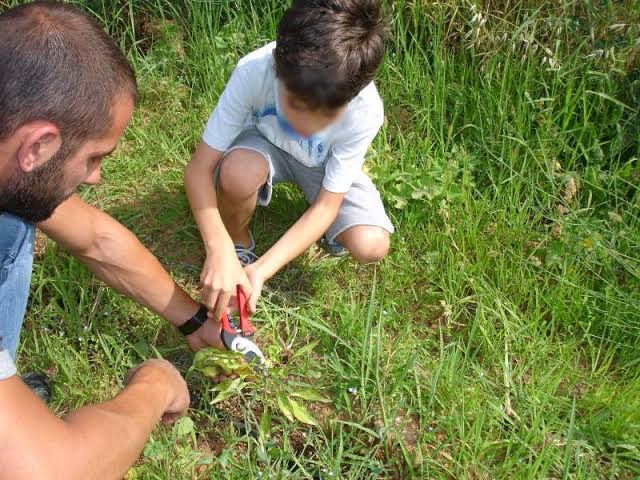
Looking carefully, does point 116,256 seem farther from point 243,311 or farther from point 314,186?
point 314,186

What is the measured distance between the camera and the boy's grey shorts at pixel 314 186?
95.3 inches

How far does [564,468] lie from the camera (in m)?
1.92

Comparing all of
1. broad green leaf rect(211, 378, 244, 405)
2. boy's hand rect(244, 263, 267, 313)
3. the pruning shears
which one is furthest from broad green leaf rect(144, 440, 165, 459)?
boy's hand rect(244, 263, 267, 313)

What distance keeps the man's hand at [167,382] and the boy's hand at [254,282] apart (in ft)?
1.06

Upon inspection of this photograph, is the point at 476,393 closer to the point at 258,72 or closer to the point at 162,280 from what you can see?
the point at 162,280

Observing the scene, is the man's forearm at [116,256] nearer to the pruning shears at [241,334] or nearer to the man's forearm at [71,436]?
the pruning shears at [241,334]

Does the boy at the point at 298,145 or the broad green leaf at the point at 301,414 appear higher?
the boy at the point at 298,145

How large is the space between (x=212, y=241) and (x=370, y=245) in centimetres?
54

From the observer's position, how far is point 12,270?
1788mm

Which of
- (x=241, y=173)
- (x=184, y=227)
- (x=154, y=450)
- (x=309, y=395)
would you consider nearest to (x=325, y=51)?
(x=241, y=173)

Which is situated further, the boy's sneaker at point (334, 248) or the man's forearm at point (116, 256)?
the boy's sneaker at point (334, 248)

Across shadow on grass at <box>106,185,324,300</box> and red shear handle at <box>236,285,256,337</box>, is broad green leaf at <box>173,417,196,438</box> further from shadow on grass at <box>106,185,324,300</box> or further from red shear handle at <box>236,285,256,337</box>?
shadow on grass at <box>106,185,324,300</box>

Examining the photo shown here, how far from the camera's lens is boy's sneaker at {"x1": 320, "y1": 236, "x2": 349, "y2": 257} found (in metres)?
2.60

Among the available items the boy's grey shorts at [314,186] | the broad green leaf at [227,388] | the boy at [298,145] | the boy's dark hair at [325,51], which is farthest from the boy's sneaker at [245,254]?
the boy's dark hair at [325,51]
